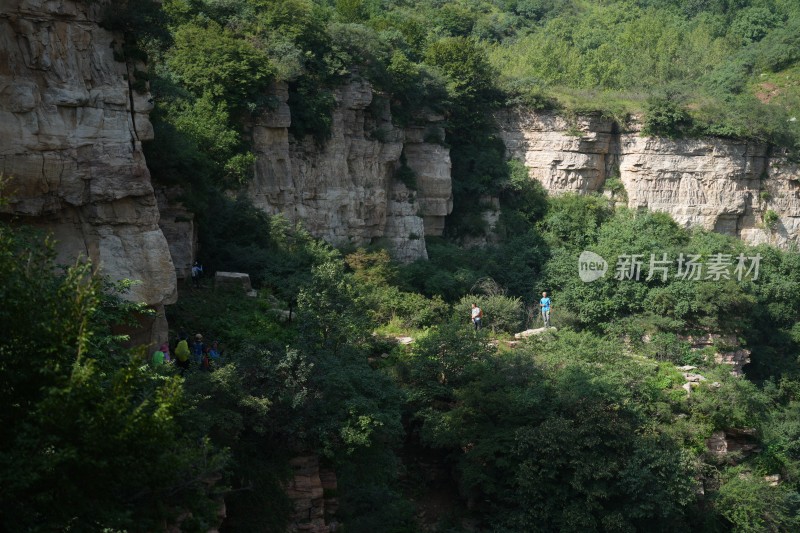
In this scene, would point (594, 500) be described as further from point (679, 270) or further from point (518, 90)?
point (518, 90)

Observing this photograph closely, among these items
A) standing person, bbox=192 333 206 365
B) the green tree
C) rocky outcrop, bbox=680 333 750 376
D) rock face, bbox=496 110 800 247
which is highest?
rock face, bbox=496 110 800 247

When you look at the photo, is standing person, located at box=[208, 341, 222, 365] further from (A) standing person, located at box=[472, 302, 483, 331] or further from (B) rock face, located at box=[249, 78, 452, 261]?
(B) rock face, located at box=[249, 78, 452, 261]

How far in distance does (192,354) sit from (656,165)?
69.4 ft

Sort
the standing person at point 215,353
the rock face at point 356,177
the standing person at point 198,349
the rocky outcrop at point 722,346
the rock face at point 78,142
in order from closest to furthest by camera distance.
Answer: the rock face at point 78,142 → the standing person at point 215,353 → the standing person at point 198,349 → the rock face at point 356,177 → the rocky outcrop at point 722,346

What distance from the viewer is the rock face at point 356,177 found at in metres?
22.2

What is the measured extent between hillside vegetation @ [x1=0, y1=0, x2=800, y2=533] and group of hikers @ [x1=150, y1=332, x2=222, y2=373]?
1.17ft

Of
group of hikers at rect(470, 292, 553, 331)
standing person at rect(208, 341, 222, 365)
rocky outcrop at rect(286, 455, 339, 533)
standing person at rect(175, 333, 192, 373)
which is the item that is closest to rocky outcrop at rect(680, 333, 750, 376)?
group of hikers at rect(470, 292, 553, 331)

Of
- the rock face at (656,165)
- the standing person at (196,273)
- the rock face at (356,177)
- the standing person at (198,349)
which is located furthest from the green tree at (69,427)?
the rock face at (656,165)

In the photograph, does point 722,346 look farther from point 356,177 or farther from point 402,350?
point 356,177

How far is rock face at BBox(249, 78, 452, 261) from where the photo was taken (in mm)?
22156

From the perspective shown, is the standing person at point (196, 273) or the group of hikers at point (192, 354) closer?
the group of hikers at point (192, 354)

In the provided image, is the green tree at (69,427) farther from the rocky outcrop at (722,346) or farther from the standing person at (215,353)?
the rocky outcrop at (722,346)

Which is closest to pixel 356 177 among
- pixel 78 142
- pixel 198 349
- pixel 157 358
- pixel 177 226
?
pixel 177 226

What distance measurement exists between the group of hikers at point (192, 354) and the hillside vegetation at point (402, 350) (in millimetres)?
357
